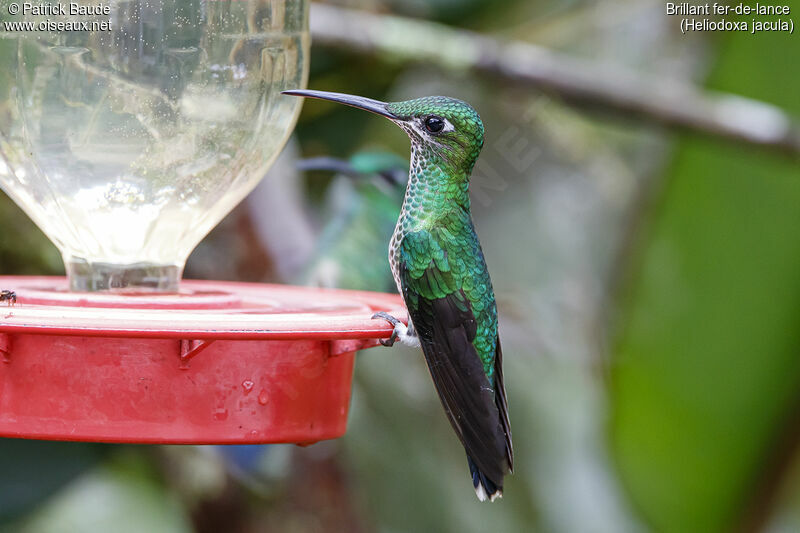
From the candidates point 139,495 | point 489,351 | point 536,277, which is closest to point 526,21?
point 536,277

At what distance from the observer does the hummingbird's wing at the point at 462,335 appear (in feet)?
5.65

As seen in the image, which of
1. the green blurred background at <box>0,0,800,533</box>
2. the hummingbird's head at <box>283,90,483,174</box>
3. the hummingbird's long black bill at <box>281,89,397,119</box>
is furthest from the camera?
the green blurred background at <box>0,0,800,533</box>

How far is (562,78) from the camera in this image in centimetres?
338

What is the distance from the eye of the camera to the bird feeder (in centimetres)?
152

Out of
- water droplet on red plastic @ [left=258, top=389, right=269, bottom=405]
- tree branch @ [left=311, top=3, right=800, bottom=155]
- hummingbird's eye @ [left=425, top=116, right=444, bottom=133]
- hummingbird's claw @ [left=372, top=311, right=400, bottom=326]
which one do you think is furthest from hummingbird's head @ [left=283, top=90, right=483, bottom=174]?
tree branch @ [left=311, top=3, right=800, bottom=155]

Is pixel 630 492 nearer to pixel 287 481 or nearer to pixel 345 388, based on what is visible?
pixel 287 481

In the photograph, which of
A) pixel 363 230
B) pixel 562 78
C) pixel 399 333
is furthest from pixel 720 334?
pixel 399 333

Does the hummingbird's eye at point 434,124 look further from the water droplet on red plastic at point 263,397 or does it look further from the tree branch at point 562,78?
the tree branch at point 562,78

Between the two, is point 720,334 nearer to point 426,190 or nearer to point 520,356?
point 520,356

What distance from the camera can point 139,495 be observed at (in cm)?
336

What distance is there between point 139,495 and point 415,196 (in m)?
1.89

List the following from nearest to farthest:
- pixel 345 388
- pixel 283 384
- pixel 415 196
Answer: pixel 283 384, pixel 345 388, pixel 415 196

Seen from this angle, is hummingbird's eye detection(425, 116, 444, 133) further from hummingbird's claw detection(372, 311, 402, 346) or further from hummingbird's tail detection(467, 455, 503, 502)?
hummingbird's tail detection(467, 455, 503, 502)

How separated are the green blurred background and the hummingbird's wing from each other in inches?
53.8
